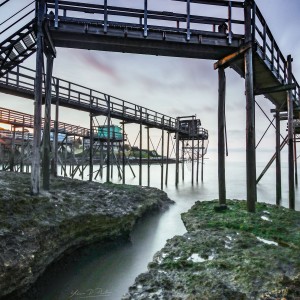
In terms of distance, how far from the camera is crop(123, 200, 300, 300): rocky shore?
312cm

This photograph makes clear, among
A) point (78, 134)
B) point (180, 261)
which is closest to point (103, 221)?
point (180, 261)

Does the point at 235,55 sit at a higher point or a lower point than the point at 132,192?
higher

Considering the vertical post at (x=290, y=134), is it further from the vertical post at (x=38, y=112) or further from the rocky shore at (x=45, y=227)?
the vertical post at (x=38, y=112)

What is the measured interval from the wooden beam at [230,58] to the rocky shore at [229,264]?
4.80 m

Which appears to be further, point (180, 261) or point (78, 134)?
point (78, 134)

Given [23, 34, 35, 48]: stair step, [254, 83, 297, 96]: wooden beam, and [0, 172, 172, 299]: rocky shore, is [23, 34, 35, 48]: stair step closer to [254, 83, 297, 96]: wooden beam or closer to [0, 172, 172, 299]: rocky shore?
[0, 172, 172, 299]: rocky shore

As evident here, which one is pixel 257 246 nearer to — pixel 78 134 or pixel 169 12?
pixel 169 12

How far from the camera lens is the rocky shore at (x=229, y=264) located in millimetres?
3116

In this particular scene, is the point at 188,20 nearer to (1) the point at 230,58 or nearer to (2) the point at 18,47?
(1) the point at 230,58

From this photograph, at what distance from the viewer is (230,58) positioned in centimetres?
759

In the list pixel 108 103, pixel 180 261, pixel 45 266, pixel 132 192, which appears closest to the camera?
pixel 180 261

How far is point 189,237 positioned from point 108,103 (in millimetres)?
11883

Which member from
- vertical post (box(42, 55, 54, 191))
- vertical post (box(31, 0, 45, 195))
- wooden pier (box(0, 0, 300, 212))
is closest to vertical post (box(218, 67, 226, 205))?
wooden pier (box(0, 0, 300, 212))

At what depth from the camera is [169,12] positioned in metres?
7.22
